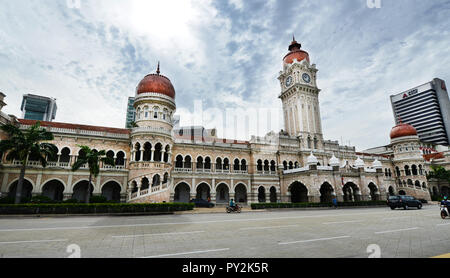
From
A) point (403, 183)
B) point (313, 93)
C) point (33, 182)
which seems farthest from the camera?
point (403, 183)

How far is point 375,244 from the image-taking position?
22.2 feet

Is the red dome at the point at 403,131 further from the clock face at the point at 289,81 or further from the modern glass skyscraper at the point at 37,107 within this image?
the modern glass skyscraper at the point at 37,107

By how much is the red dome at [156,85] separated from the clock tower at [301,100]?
21.3m

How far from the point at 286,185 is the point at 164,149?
1807cm

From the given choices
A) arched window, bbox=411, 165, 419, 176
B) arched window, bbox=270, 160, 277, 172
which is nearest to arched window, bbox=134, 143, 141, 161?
arched window, bbox=270, 160, 277, 172

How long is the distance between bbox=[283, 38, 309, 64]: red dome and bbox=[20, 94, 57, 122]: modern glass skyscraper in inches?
5359

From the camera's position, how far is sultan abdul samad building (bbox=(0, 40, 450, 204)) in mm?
25141

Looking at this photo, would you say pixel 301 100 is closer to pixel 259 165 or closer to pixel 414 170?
pixel 259 165

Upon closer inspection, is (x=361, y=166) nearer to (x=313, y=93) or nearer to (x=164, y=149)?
(x=313, y=93)

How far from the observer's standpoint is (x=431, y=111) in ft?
304

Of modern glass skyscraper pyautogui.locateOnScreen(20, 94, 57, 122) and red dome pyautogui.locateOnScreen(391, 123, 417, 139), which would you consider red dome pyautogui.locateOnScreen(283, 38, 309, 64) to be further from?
modern glass skyscraper pyautogui.locateOnScreen(20, 94, 57, 122)

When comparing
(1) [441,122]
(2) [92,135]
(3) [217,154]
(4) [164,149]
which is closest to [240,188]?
(3) [217,154]

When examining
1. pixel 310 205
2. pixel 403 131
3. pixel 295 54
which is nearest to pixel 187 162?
pixel 310 205
